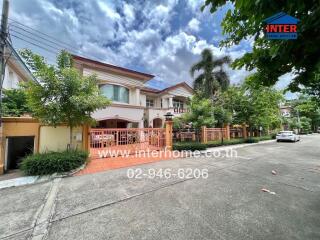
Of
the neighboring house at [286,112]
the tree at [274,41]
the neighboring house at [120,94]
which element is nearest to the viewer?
the tree at [274,41]

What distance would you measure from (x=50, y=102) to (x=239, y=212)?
736 centimetres

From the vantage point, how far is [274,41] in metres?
2.61

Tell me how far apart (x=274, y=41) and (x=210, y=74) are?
50.7ft

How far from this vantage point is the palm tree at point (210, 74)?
17.2m

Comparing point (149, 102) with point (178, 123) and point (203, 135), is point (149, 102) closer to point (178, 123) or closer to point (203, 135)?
point (178, 123)

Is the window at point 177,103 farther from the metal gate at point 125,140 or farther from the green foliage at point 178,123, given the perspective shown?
the metal gate at point 125,140

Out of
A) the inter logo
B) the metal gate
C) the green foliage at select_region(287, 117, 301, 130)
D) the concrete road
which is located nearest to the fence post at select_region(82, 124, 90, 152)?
the metal gate

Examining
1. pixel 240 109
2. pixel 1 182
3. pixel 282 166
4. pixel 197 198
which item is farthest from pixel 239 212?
pixel 240 109

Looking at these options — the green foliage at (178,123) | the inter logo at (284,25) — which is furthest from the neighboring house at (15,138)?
the green foliage at (178,123)

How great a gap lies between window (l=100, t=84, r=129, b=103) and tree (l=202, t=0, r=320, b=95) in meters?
12.5

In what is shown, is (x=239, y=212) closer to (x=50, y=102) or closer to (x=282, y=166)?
(x=282, y=166)

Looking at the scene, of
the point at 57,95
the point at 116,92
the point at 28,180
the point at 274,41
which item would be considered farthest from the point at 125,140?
the point at 274,41

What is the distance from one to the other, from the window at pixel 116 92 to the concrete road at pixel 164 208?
10.0 meters

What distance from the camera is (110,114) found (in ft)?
46.5
